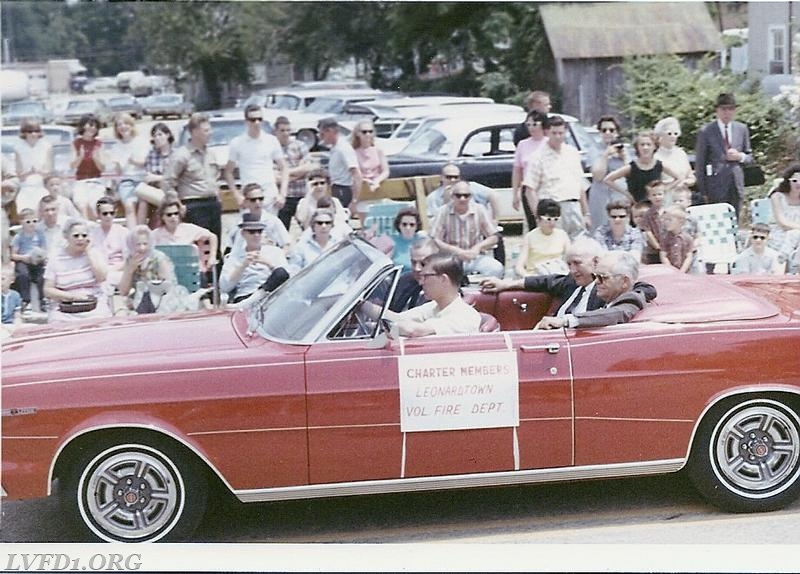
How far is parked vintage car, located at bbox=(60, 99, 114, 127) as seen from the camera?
7488 mm

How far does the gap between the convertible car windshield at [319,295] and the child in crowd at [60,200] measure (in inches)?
105

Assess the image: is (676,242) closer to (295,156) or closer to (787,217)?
(787,217)

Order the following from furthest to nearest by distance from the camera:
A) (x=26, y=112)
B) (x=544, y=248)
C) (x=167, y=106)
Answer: (x=167, y=106) < (x=26, y=112) < (x=544, y=248)

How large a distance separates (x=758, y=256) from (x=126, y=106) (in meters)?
4.26

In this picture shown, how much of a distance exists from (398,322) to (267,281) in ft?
5.95

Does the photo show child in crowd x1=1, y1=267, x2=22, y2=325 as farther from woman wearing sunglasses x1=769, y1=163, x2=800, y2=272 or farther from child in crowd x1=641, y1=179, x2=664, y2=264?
woman wearing sunglasses x1=769, y1=163, x2=800, y2=272

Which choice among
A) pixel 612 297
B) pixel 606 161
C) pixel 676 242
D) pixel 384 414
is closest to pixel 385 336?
pixel 384 414

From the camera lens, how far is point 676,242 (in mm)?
6484

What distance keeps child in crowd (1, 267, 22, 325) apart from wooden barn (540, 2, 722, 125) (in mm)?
3687

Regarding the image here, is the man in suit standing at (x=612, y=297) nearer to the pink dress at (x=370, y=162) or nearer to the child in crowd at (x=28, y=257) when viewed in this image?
the pink dress at (x=370, y=162)

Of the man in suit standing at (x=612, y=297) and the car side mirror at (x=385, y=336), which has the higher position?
the man in suit standing at (x=612, y=297)

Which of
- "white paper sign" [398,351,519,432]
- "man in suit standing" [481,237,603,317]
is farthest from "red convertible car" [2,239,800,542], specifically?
"man in suit standing" [481,237,603,317]

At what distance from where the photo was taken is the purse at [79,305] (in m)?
6.83

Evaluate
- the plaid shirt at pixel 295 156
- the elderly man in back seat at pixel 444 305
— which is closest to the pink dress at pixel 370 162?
the plaid shirt at pixel 295 156
